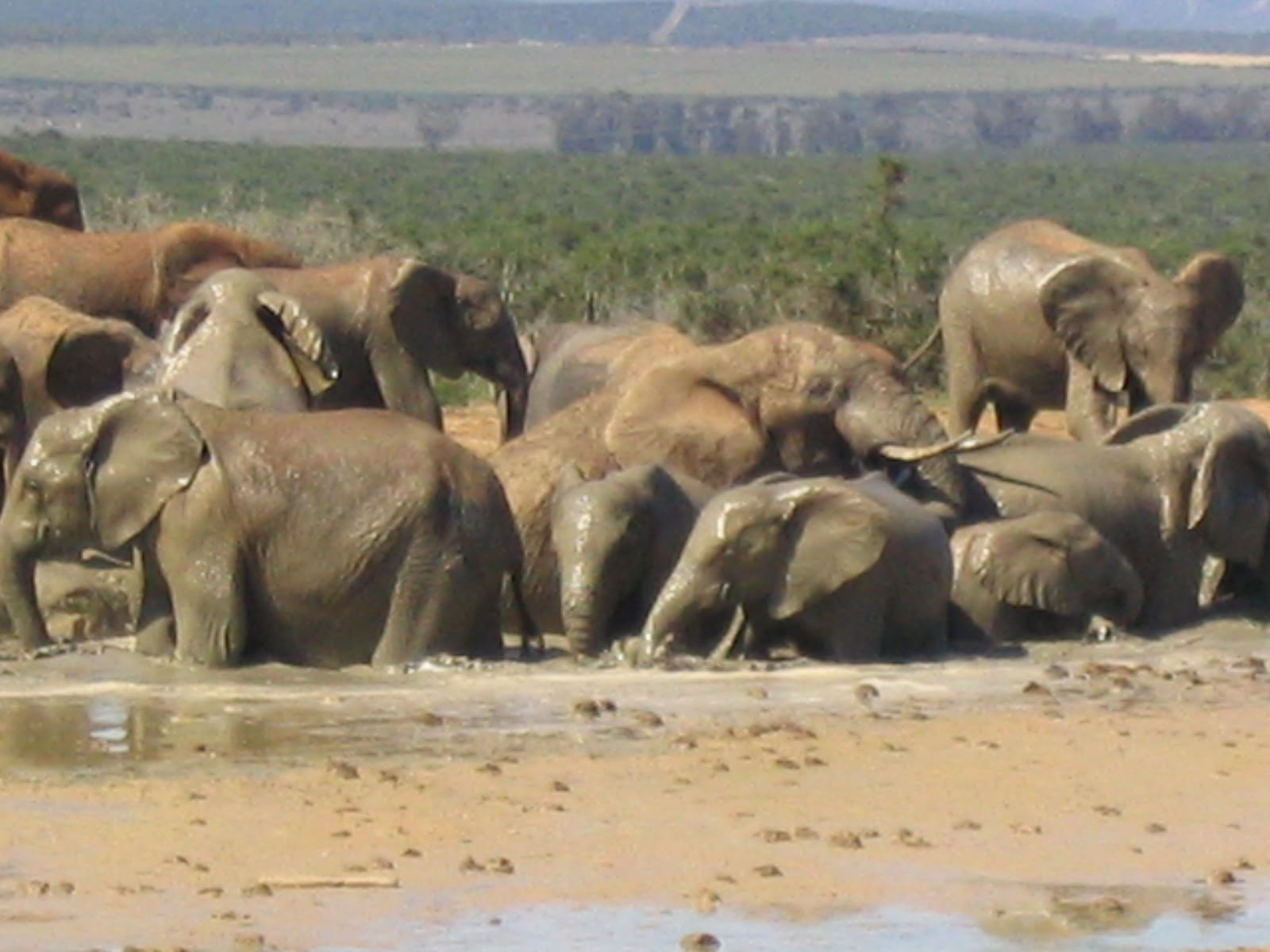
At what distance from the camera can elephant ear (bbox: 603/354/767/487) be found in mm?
13734

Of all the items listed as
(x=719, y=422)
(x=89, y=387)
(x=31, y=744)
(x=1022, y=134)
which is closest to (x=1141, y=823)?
(x=31, y=744)

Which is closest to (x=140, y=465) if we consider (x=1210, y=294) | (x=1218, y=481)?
(x=1218, y=481)

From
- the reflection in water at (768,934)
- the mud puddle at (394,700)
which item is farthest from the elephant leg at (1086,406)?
the reflection in water at (768,934)

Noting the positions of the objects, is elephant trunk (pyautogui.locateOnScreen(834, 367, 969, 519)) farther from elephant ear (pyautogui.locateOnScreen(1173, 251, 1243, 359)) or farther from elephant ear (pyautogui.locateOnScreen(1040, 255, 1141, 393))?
elephant ear (pyautogui.locateOnScreen(1173, 251, 1243, 359))

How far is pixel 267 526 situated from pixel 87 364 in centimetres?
379

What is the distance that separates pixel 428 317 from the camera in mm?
16344

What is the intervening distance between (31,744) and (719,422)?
13.6ft

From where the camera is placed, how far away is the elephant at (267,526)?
39.0 feet

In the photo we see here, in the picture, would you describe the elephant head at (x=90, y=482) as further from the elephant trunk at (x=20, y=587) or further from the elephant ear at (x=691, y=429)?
the elephant ear at (x=691, y=429)

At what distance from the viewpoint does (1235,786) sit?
9883 mm

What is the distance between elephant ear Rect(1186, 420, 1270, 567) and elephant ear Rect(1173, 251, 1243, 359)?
11.0 feet

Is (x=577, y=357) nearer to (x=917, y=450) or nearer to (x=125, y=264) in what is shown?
(x=125, y=264)

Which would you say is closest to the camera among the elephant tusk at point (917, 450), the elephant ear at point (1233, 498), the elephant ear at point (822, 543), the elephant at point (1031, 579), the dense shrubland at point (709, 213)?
the elephant ear at point (822, 543)

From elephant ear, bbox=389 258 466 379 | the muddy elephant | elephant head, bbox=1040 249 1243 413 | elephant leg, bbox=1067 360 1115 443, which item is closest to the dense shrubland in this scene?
elephant leg, bbox=1067 360 1115 443
